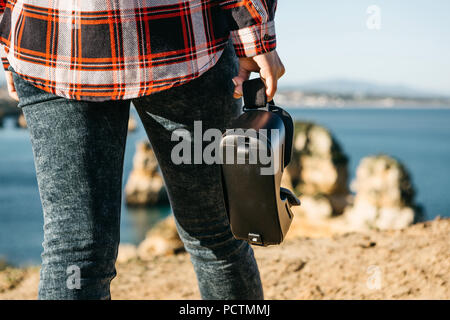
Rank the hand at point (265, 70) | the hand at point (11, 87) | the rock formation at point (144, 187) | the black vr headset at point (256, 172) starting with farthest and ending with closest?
the rock formation at point (144, 187) → the hand at point (11, 87) → the hand at point (265, 70) → the black vr headset at point (256, 172)

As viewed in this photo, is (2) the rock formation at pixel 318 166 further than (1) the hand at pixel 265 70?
Yes

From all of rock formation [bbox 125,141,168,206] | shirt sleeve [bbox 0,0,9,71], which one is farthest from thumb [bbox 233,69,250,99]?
rock formation [bbox 125,141,168,206]

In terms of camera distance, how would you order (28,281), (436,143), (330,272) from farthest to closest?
(436,143)
(28,281)
(330,272)

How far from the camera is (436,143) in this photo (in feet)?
319

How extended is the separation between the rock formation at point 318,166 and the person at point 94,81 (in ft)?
87.2

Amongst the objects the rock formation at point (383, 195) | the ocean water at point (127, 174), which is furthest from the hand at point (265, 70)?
the rock formation at point (383, 195)

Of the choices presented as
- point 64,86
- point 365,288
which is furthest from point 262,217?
point 365,288

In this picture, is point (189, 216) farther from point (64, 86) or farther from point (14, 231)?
point (14, 231)

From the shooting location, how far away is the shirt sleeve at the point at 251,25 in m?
1.35

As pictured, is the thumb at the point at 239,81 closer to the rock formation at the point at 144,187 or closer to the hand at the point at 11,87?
the hand at the point at 11,87

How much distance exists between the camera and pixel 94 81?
49.6 inches

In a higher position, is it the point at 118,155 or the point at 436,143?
the point at 118,155

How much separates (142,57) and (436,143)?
107m

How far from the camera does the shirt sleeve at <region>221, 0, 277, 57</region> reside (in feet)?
4.43
